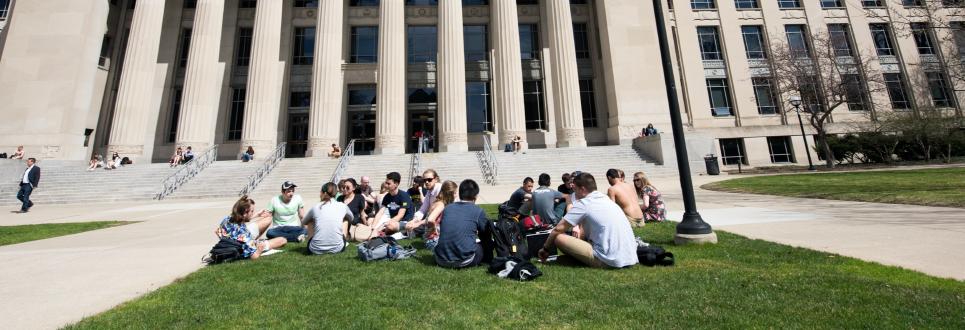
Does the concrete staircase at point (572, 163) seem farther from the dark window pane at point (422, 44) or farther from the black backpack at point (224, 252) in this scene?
the black backpack at point (224, 252)

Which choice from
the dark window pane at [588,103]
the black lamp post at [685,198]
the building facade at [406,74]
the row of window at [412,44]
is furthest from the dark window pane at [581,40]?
the black lamp post at [685,198]

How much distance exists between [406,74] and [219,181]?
1533 cm

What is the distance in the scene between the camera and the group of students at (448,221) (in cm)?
420

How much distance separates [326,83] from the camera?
2409 centimetres

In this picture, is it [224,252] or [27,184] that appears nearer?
Answer: [224,252]

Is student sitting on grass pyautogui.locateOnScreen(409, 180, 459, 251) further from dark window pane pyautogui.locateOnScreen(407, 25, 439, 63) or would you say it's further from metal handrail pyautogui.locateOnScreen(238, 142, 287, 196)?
dark window pane pyautogui.locateOnScreen(407, 25, 439, 63)

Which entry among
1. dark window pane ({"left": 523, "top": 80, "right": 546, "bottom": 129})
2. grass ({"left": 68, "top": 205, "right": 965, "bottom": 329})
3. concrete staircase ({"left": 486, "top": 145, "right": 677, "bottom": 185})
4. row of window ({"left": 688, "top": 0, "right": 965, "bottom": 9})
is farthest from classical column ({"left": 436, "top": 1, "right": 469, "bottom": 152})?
grass ({"left": 68, "top": 205, "right": 965, "bottom": 329})

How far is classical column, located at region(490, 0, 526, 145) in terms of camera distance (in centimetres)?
2447

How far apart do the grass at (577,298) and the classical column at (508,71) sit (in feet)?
66.7

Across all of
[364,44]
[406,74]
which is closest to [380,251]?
[406,74]

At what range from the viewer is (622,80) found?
26750 millimetres

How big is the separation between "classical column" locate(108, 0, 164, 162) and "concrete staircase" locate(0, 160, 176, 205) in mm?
2706

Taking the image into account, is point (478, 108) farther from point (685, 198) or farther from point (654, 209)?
point (685, 198)

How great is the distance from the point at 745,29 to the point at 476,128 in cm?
2359
